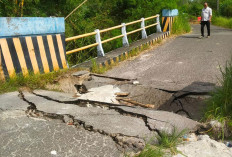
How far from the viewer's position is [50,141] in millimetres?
2637

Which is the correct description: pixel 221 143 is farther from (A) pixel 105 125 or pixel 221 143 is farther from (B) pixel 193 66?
(B) pixel 193 66

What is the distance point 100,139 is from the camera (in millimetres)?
2713

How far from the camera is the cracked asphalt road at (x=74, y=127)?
2527 mm

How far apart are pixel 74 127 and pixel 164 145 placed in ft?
3.41

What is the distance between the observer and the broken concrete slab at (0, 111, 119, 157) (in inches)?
97.0

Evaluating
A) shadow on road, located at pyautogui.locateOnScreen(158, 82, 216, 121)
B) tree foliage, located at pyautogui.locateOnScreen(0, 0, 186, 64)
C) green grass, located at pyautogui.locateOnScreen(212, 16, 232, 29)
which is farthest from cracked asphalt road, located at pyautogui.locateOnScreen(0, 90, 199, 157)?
green grass, located at pyautogui.locateOnScreen(212, 16, 232, 29)

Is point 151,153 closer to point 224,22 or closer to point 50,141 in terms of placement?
point 50,141

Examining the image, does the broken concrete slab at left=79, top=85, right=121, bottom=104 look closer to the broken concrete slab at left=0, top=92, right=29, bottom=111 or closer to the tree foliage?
the broken concrete slab at left=0, top=92, right=29, bottom=111

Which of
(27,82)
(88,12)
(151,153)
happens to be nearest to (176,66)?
(27,82)

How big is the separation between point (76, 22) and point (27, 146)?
29.8 feet

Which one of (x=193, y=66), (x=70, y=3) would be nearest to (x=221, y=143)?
(x=193, y=66)

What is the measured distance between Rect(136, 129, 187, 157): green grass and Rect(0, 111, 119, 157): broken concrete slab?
11.2 inches

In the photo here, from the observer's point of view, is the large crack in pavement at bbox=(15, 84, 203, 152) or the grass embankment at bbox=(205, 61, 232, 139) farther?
the grass embankment at bbox=(205, 61, 232, 139)

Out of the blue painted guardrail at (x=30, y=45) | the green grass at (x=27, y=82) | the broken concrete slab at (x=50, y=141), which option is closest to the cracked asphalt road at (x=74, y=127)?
the broken concrete slab at (x=50, y=141)
